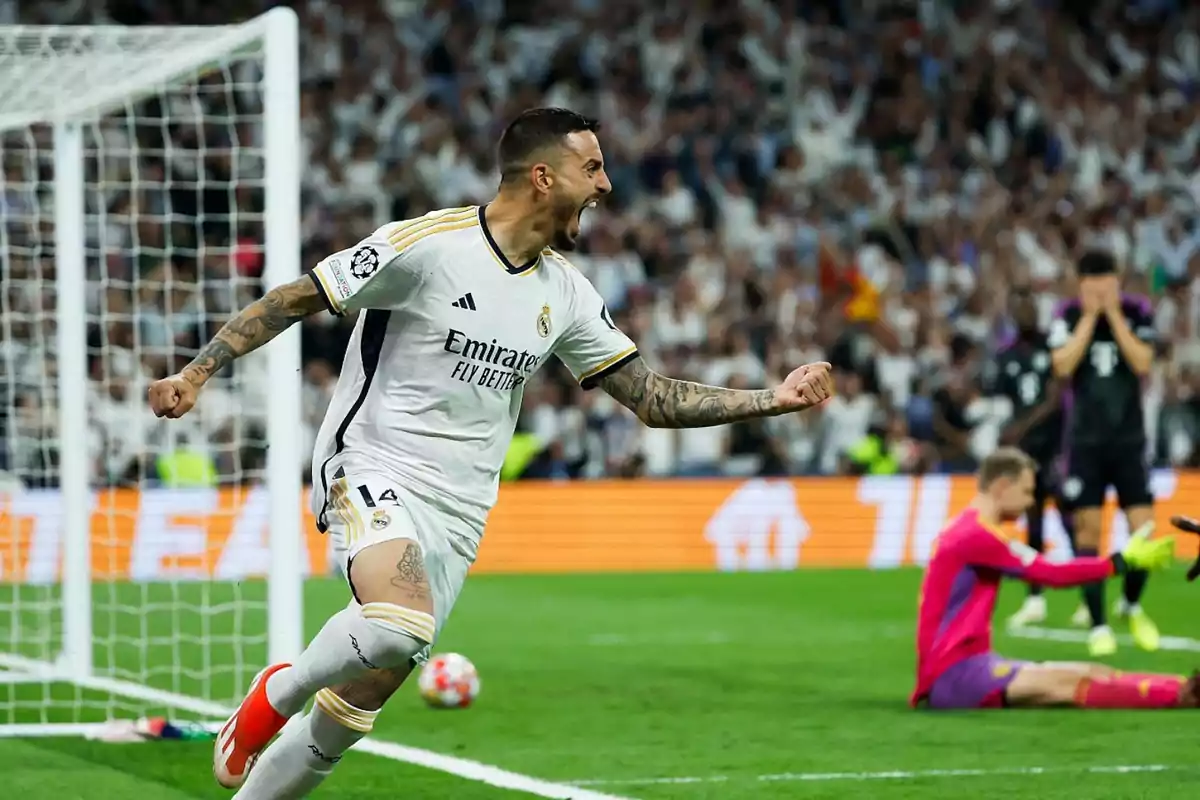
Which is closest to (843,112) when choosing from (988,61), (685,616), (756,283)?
(988,61)

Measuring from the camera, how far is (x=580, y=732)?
8719 millimetres

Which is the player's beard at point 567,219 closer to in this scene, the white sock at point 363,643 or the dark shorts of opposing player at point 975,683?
the white sock at point 363,643

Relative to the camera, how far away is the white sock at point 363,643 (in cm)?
536

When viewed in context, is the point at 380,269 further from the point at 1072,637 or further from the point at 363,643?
the point at 1072,637

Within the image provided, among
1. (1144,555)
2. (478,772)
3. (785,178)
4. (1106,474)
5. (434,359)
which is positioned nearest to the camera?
(434,359)

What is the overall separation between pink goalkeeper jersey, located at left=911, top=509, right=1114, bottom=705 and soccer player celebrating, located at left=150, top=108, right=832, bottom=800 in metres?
3.14

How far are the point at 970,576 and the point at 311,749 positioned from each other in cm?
425

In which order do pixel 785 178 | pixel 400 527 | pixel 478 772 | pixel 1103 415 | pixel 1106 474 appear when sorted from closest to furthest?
pixel 400 527 < pixel 478 772 < pixel 1103 415 < pixel 1106 474 < pixel 785 178

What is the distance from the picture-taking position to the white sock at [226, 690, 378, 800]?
5.47 meters

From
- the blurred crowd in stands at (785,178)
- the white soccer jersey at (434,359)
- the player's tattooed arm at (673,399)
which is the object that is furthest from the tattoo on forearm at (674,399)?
the blurred crowd in stands at (785,178)

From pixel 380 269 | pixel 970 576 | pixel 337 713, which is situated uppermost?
pixel 380 269

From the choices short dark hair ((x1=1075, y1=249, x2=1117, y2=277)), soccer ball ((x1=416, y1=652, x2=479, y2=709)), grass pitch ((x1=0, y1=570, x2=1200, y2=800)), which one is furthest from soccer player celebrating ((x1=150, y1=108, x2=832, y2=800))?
short dark hair ((x1=1075, y1=249, x2=1117, y2=277))

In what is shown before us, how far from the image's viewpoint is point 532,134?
5.98 meters

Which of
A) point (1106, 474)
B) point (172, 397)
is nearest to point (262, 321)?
point (172, 397)
